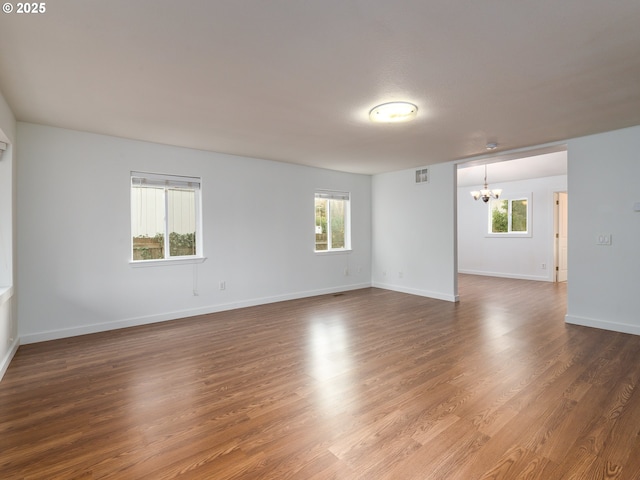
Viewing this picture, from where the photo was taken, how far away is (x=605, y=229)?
13.2 feet

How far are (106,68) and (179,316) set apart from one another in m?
3.32

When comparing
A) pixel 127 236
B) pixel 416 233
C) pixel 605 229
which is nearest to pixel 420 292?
Result: pixel 416 233

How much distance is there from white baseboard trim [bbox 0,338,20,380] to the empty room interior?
45mm

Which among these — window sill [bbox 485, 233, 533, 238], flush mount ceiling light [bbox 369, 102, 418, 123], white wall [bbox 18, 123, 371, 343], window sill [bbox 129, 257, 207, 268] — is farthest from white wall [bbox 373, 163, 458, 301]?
window sill [bbox 129, 257, 207, 268]

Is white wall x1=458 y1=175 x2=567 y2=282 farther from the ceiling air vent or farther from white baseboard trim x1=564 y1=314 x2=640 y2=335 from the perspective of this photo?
white baseboard trim x1=564 y1=314 x2=640 y2=335

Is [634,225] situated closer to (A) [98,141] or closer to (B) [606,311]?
(B) [606,311]

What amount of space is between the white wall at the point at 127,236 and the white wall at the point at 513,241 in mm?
5159

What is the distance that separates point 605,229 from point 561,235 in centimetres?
419

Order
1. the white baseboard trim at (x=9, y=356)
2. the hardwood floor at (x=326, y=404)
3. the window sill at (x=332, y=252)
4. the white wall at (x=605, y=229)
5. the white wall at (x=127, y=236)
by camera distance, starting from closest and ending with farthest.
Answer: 1. the hardwood floor at (x=326, y=404)
2. the white baseboard trim at (x=9, y=356)
3. the white wall at (x=127, y=236)
4. the white wall at (x=605, y=229)
5. the window sill at (x=332, y=252)

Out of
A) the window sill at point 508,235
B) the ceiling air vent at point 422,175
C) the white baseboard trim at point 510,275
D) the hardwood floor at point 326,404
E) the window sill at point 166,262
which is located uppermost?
the ceiling air vent at point 422,175

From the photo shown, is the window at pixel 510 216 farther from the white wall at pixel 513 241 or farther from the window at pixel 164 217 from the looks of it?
the window at pixel 164 217

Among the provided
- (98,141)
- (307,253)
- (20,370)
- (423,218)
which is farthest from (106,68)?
(423,218)

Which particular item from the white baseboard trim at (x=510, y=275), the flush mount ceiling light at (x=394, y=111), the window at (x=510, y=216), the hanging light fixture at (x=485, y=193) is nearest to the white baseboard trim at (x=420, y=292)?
the hanging light fixture at (x=485, y=193)

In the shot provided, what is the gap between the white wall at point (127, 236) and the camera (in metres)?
3.70
